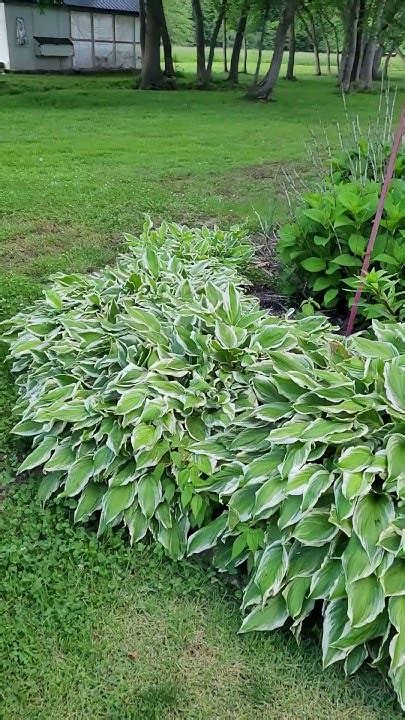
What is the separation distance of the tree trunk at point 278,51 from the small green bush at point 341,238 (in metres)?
15.1

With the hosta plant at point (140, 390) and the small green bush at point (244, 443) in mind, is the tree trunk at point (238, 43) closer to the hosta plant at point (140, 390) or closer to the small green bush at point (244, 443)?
the hosta plant at point (140, 390)

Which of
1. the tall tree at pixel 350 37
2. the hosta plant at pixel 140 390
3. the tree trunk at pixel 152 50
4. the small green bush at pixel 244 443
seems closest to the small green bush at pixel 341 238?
the hosta plant at pixel 140 390

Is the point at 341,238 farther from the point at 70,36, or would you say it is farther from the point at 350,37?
the point at 70,36

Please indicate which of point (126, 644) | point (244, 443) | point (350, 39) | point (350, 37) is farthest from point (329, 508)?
point (350, 37)

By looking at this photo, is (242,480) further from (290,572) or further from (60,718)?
(60,718)

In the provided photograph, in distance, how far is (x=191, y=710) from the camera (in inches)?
81.8

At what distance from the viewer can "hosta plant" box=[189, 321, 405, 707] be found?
6.89 feet

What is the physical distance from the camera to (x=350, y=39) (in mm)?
22484

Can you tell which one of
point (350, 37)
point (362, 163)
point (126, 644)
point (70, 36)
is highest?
point (350, 37)

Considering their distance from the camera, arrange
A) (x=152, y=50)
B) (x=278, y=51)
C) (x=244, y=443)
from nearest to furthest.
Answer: (x=244, y=443)
(x=278, y=51)
(x=152, y=50)

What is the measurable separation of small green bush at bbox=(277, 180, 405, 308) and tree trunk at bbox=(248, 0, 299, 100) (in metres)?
15.1

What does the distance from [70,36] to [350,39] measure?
35.8 ft

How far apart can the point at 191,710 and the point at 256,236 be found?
421 centimetres

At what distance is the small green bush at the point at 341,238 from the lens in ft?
11.7
